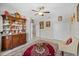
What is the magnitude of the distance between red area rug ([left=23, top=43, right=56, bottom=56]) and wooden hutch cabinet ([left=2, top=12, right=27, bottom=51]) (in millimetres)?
148

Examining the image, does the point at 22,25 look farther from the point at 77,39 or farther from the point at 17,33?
the point at 77,39

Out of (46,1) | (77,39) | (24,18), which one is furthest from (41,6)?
(77,39)

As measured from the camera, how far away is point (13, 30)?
2.17 m

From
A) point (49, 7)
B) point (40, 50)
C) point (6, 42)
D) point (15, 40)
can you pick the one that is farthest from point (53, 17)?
point (6, 42)

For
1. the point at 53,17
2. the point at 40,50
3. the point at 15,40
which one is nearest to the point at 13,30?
the point at 15,40

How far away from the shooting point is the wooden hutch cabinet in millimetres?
2152

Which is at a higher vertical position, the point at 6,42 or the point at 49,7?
the point at 49,7

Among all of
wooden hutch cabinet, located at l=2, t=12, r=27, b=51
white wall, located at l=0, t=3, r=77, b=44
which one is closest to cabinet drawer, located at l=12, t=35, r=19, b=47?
wooden hutch cabinet, located at l=2, t=12, r=27, b=51

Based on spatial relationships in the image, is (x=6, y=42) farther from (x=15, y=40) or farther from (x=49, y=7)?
(x=49, y=7)

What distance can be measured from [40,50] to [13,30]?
0.46 m

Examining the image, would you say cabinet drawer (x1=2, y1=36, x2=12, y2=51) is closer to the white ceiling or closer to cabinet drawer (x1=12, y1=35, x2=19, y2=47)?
cabinet drawer (x1=12, y1=35, x2=19, y2=47)

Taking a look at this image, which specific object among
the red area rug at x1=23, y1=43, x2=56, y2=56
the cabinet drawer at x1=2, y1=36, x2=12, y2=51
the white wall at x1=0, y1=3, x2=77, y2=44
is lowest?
the red area rug at x1=23, y1=43, x2=56, y2=56

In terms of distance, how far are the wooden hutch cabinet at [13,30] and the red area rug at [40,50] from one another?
148mm

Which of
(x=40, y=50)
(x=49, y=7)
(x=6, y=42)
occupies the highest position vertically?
(x=49, y=7)
